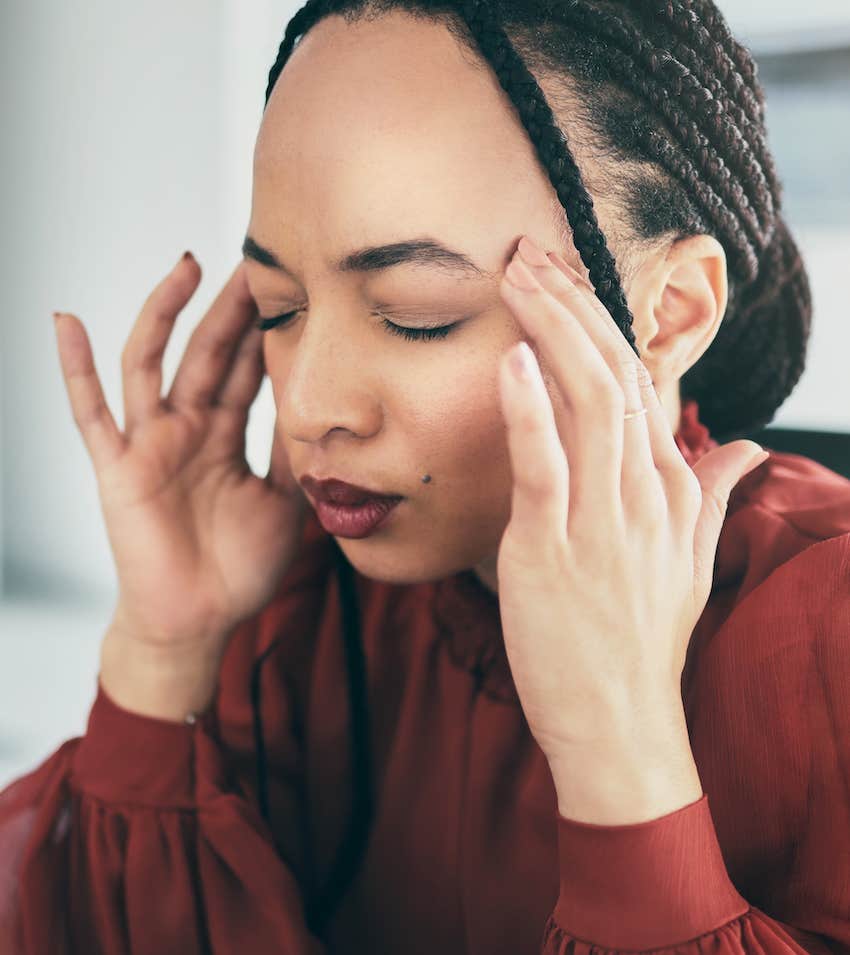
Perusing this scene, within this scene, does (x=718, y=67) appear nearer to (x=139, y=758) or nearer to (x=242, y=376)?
(x=242, y=376)

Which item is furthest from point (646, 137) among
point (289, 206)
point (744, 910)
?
point (744, 910)

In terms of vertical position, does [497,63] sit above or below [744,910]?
above

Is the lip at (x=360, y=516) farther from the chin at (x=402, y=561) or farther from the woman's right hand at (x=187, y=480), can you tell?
the woman's right hand at (x=187, y=480)

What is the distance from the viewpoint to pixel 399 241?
0.66 meters

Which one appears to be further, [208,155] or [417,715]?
[208,155]

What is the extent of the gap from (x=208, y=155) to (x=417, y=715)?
132 cm

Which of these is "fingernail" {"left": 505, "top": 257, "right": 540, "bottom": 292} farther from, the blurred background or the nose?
the blurred background

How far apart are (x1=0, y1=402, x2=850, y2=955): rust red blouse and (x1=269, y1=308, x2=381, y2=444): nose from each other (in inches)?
10.0

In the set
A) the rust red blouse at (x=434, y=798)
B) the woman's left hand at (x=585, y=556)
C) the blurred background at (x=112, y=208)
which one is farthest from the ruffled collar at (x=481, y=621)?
the blurred background at (x=112, y=208)

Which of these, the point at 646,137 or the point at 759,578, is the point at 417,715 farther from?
the point at 646,137

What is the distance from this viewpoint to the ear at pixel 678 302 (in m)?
0.74

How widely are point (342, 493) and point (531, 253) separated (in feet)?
0.67

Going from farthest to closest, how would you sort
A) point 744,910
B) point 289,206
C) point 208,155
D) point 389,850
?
point 208,155
point 389,850
point 289,206
point 744,910

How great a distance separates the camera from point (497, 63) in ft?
2.20
